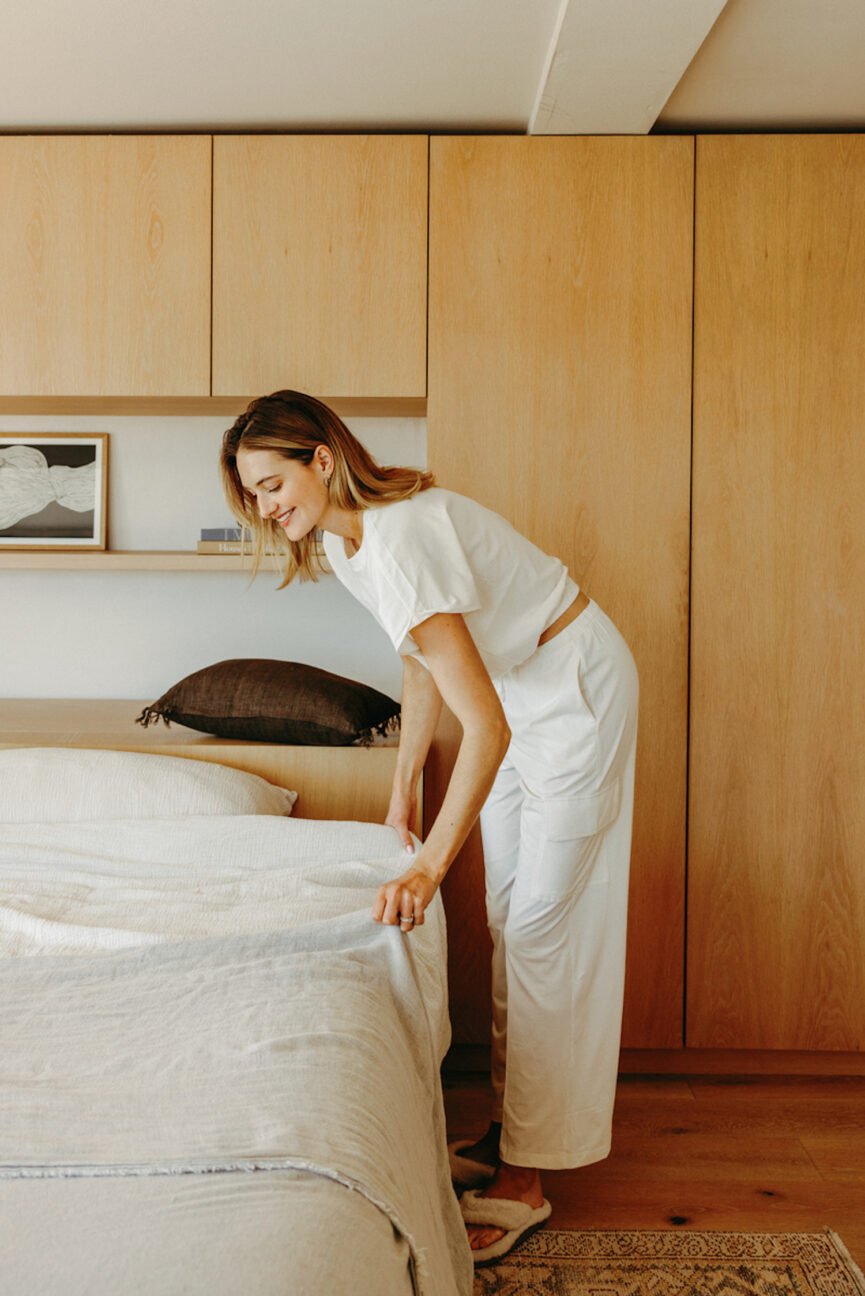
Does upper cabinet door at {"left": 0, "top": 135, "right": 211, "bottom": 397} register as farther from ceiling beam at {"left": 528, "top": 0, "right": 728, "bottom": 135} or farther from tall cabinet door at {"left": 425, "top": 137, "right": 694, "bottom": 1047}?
ceiling beam at {"left": 528, "top": 0, "right": 728, "bottom": 135}

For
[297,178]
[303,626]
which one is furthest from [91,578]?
[297,178]

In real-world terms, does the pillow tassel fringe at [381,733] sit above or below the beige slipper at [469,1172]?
above

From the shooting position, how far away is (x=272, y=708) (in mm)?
2361

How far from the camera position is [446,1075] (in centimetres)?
254

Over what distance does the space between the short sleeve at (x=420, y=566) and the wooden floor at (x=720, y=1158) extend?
1.20 meters

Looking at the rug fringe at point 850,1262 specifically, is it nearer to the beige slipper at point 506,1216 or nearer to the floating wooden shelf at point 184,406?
the beige slipper at point 506,1216

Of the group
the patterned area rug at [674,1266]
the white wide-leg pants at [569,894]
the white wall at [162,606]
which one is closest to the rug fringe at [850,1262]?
the patterned area rug at [674,1266]

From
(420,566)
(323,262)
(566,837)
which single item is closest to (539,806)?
(566,837)

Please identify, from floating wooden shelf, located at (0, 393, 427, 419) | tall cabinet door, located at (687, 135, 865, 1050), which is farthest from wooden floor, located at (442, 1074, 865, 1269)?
floating wooden shelf, located at (0, 393, 427, 419)

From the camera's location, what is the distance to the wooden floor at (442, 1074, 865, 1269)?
198cm

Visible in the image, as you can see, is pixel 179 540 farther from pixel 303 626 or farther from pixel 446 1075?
pixel 446 1075

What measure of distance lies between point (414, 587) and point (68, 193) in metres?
1.63

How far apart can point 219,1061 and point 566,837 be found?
0.86m

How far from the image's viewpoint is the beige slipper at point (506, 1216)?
6.12ft
